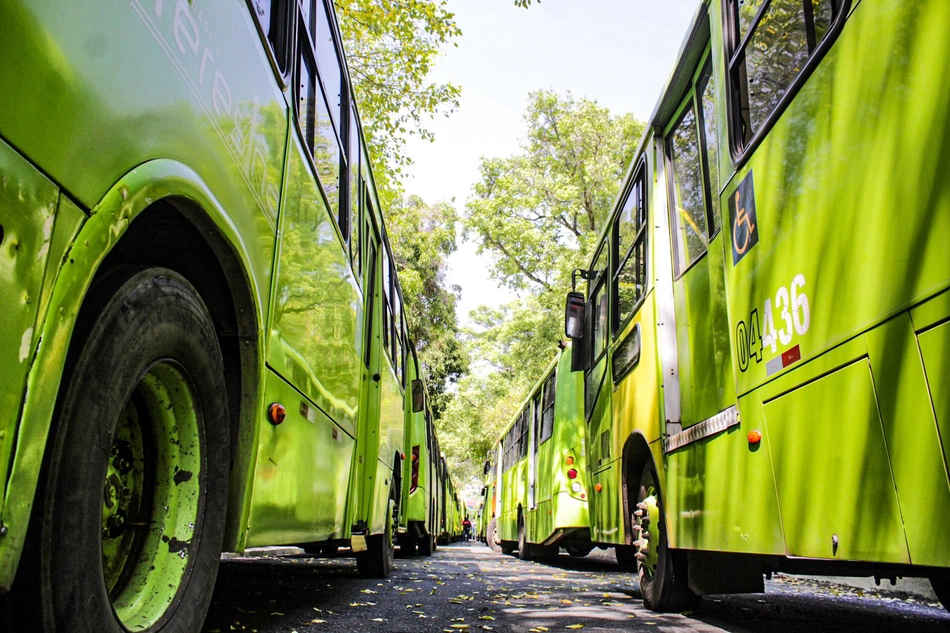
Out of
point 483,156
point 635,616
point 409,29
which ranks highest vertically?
point 483,156

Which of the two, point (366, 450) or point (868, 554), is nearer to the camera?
point (868, 554)

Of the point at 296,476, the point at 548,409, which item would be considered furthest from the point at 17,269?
the point at 548,409

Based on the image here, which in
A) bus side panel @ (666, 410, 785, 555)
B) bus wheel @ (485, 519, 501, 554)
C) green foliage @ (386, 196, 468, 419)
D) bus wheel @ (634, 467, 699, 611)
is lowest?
bus wheel @ (485, 519, 501, 554)

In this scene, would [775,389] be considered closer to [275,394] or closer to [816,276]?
[816,276]

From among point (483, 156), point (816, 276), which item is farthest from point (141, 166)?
point (483, 156)

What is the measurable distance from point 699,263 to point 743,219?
906mm

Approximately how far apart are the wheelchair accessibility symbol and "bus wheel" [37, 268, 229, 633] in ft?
Result: 7.30

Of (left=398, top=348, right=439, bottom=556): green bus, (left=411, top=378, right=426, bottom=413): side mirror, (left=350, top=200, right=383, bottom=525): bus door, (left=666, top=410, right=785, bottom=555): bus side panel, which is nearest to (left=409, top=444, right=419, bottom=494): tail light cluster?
(left=398, top=348, right=439, bottom=556): green bus

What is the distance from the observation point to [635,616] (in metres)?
4.61

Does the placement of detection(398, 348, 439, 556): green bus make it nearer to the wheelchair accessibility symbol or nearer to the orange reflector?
the orange reflector

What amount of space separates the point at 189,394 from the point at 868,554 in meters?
2.19

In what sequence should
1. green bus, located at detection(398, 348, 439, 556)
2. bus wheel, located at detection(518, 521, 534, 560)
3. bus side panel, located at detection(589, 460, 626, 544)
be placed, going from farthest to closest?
bus wheel, located at detection(518, 521, 534, 560) < green bus, located at detection(398, 348, 439, 556) < bus side panel, located at detection(589, 460, 626, 544)

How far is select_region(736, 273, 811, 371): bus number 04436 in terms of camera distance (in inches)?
101

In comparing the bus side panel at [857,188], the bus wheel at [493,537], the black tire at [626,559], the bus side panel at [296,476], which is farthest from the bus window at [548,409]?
the bus wheel at [493,537]
